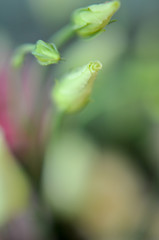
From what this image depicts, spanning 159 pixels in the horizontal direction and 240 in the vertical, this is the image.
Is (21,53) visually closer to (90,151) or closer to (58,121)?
(58,121)

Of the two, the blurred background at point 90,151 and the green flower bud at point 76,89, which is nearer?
the green flower bud at point 76,89

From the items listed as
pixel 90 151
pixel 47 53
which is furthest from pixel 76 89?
pixel 90 151

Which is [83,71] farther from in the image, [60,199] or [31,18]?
[31,18]

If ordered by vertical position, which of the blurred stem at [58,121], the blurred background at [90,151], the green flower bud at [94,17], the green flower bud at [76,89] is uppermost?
the green flower bud at [94,17]

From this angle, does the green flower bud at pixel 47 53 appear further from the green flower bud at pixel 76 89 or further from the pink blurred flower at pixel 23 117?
the pink blurred flower at pixel 23 117

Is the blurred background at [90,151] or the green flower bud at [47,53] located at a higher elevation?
the green flower bud at [47,53]

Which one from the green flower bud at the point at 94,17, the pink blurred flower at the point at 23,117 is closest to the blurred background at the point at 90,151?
the pink blurred flower at the point at 23,117

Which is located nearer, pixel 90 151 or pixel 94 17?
pixel 94 17
